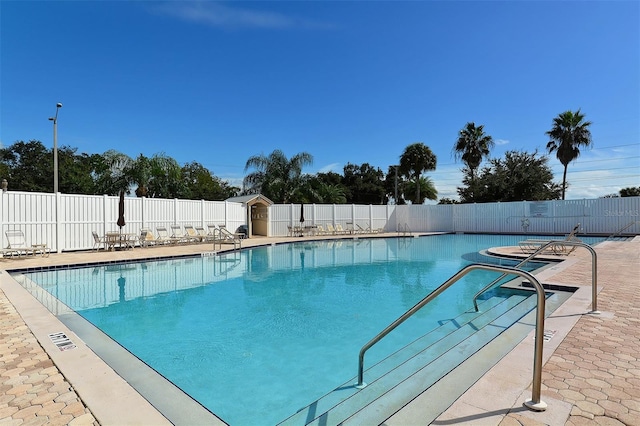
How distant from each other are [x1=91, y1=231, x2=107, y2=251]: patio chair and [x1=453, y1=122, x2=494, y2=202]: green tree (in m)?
28.6

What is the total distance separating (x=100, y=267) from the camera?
10109mm

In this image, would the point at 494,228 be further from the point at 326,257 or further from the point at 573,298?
the point at 573,298

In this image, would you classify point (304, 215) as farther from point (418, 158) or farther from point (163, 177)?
point (163, 177)

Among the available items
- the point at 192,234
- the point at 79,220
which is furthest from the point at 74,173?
the point at 79,220

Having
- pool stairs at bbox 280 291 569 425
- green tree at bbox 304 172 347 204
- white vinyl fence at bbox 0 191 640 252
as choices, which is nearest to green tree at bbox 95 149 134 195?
white vinyl fence at bbox 0 191 640 252

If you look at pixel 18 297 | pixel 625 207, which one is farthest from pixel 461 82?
pixel 18 297

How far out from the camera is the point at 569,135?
26391mm

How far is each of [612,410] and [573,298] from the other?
3.47 m

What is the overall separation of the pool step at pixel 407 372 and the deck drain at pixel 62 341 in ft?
8.31

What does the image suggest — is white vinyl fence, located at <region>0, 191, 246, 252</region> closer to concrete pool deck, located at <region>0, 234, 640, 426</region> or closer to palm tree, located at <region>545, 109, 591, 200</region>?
concrete pool deck, located at <region>0, 234, 640, 426</region>

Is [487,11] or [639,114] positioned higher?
[487,11]

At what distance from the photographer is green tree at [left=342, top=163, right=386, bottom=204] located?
44.0 m

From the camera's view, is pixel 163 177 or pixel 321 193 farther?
pixel 163 177

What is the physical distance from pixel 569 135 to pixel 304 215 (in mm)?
21562
